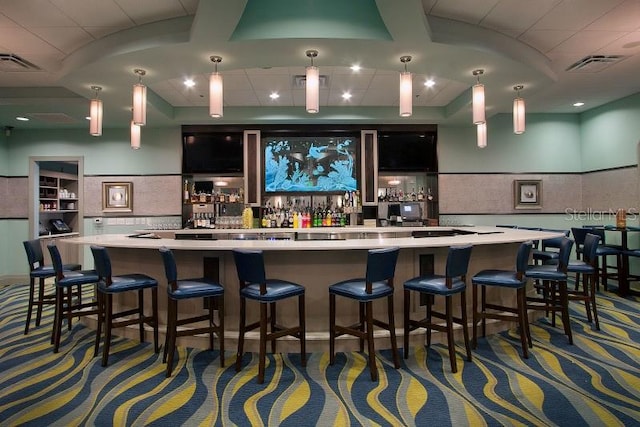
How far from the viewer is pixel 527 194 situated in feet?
24.4

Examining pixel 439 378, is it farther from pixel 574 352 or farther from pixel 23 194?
pixel 23 194

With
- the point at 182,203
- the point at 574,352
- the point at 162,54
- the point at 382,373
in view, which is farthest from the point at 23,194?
the point at 574,352

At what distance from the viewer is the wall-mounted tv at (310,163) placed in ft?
23.9

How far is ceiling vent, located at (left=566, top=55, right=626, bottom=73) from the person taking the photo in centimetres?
483

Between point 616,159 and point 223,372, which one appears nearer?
point 223,372

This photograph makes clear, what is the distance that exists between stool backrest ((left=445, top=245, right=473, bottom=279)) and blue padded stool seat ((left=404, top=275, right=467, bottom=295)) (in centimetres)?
10

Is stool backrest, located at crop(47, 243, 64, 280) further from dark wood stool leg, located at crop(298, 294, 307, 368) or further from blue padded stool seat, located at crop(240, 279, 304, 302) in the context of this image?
dark wood stool leg, located at crop(298, 294, 307, 368)

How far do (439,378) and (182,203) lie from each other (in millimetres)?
5883

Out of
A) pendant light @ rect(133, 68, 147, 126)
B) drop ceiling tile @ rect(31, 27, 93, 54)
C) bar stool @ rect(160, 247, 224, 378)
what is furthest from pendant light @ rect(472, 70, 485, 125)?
drop ceiling tile @ rect(31, 27, 93, 54)

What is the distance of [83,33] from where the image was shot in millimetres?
4086

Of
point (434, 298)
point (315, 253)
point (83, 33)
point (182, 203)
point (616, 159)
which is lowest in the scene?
point (434, 298)

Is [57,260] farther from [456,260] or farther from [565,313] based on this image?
[565,313]

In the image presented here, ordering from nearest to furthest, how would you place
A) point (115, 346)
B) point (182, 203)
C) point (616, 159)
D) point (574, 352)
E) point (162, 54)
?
point (574, 352) < point (115, 346) < point (162, 54) < point (616, 159) < point (182, 203)

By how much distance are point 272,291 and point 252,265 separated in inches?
10.6
